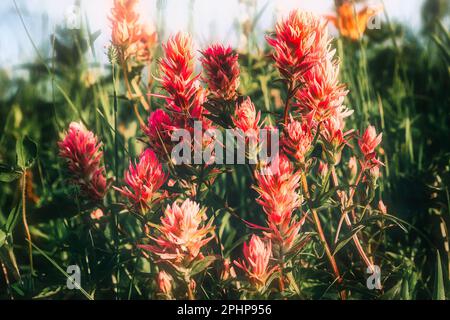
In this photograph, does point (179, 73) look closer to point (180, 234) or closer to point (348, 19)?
point (180, 234)

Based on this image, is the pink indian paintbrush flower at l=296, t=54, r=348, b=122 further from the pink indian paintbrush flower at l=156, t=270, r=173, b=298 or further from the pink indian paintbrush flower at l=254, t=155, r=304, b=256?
the pink indian paintbrush flower at l=156, t=270, r=173, b=298

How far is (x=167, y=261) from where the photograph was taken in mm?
683

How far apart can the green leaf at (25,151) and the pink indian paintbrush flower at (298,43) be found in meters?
0.44

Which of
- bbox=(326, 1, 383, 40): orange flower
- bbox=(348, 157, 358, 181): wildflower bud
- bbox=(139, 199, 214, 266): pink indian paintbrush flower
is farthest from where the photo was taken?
bbox=(326, 1, 383, 40): orange flower

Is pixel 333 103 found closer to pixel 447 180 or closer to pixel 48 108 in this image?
pixel 447 180

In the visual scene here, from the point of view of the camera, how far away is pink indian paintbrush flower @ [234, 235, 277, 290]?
0.67 metres

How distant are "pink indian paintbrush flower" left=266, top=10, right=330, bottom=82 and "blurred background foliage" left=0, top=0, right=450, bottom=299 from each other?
109 mm

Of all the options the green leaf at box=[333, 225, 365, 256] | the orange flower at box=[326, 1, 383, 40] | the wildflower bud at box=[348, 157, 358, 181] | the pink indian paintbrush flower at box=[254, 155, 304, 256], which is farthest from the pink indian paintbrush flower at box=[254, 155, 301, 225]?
the orange flower at box=[326, 1, 383, 40]

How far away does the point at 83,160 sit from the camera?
85cm

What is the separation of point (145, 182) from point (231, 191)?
47 cm

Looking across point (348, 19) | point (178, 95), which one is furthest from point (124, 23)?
point (348, 19)

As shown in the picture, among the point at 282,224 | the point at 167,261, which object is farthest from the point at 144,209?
the point at 282,224

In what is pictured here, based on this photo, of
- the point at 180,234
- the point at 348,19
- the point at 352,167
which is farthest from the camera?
the point at 348,19

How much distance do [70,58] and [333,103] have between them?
1363mm
